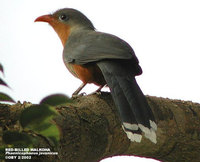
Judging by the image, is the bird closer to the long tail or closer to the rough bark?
the long tail

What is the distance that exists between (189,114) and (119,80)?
74cm

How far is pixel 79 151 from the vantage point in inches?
85.2

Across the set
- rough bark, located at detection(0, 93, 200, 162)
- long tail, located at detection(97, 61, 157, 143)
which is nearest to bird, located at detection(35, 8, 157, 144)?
long tail, located at detection(97, 61, 157, 143)

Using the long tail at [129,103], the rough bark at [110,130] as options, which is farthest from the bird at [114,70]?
the rough bark at [110,130]

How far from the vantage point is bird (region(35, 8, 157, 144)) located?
117 inches

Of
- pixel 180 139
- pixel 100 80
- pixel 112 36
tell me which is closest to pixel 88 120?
pixel 180 139

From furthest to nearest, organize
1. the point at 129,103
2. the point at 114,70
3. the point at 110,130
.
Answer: the point at 114,70, the point at 129,103, the point at 110,130

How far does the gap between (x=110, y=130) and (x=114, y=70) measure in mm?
1160

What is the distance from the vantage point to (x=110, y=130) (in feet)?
8.57

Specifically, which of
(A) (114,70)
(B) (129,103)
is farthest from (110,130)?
A: (A) (114,70)

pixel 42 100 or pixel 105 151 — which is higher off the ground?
pixel 42 100

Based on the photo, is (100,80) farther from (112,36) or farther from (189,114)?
(189,114)

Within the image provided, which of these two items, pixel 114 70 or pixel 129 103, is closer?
pixel 129 103

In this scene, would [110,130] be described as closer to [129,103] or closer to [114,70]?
[129,103]
